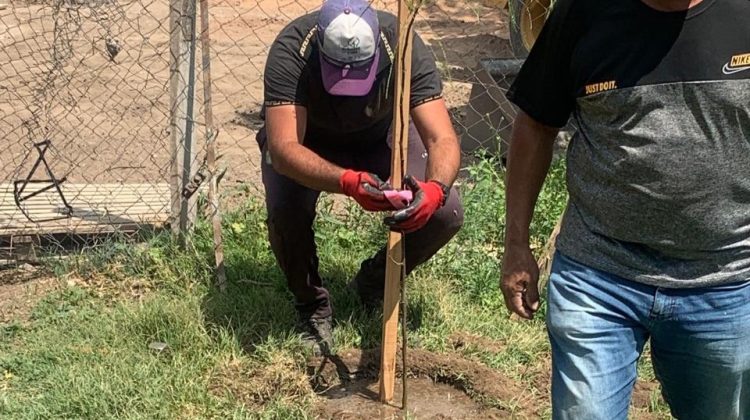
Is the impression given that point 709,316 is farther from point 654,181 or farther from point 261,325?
point 261,325

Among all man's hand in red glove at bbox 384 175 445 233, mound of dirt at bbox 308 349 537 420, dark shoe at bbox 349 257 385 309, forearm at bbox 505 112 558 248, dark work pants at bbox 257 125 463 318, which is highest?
forearm at bbox 505 112 558 248

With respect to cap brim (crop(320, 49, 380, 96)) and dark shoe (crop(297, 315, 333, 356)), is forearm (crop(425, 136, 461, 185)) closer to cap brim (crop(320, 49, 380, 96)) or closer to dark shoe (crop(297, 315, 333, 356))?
cap brim (crop(320, 49, 380, 96))

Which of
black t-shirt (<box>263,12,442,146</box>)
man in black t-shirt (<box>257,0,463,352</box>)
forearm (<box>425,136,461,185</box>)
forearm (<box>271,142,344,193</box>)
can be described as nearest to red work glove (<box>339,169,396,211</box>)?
man in black t-shirt (<box>257,0,463,352</box>)

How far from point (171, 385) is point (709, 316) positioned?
6.83ft

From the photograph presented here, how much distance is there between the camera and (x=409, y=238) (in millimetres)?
3830

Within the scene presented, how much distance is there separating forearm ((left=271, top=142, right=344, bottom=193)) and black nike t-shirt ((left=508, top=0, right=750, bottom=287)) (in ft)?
3.88

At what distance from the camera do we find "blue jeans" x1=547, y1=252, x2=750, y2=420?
2191 millimetres

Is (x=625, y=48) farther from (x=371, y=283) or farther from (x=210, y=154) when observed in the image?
(x=210, y=154)

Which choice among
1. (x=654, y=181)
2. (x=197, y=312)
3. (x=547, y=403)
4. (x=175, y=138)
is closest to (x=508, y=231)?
(x=654, y=181)

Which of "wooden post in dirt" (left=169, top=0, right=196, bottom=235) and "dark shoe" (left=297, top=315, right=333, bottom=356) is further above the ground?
"wooden post in dirt" (left=169, top=0, right=196, bottom=235)

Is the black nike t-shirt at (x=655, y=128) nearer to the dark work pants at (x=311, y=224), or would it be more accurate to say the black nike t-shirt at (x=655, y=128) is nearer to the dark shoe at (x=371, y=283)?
the dark work pants at (x=311, y=224)

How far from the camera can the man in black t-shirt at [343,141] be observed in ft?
11.3

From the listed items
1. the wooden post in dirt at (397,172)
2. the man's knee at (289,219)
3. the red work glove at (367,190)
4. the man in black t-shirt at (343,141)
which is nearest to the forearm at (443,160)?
the man in black t-shirt at (343,141)

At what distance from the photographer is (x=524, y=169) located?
2.40m
